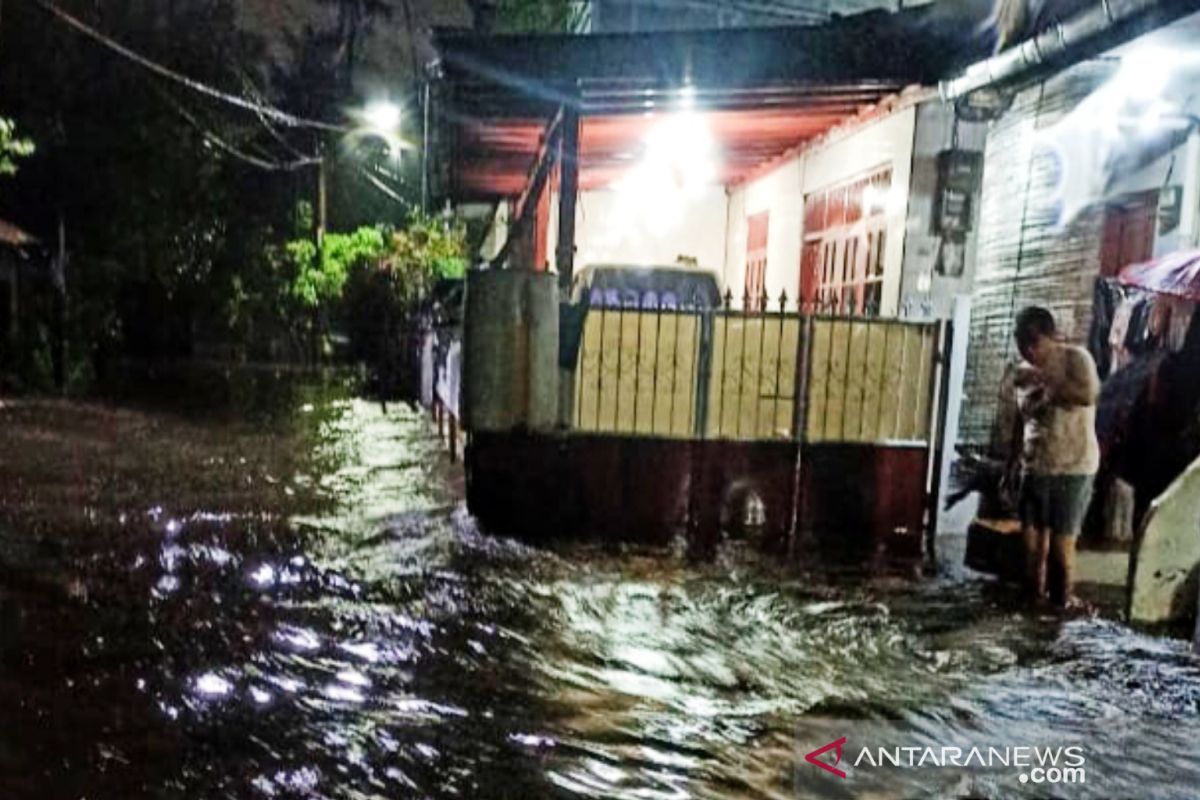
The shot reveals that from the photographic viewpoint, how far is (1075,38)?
723 centimetres

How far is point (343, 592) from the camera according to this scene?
670cm

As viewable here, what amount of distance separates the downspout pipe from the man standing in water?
6.50ft

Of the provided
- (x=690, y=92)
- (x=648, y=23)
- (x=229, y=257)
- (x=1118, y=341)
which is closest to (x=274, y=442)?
(x=690, y=92)

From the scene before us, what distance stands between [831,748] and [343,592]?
3525mm

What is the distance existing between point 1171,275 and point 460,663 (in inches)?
229

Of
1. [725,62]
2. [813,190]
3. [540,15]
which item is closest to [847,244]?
[813,190]

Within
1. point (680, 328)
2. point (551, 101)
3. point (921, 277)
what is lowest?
point (680, 328)

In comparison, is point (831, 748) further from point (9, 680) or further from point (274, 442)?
point (274, 442)

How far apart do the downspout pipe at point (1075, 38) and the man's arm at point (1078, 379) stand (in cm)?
219

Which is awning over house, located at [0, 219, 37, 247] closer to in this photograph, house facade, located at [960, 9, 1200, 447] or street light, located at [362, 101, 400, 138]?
street light, located at [362, 101, 400, 138]

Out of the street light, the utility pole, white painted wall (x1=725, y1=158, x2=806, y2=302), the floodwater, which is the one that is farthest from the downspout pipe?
the utility pole

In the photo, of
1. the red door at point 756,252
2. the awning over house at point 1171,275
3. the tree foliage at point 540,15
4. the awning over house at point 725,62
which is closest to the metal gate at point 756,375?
the awning over house at point 1171,275

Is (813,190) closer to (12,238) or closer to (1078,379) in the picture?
(1078,379)

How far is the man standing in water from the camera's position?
672cm
